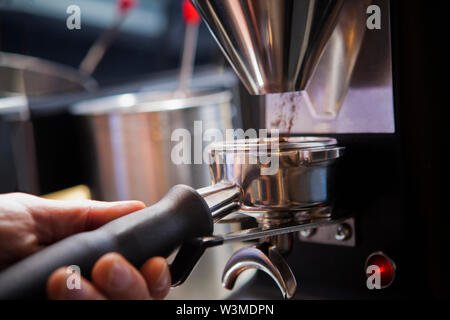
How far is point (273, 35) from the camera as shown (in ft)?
1.02

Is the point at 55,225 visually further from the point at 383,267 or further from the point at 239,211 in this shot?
the point at 383,267

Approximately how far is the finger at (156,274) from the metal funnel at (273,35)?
0.16 m

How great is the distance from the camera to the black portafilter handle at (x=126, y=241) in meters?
0.23

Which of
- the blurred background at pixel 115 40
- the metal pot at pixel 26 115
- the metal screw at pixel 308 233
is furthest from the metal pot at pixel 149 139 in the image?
the blurred background at pixel 115 40

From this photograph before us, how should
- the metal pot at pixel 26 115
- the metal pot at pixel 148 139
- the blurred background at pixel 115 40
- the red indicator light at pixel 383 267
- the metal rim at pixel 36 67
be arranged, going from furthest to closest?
the blurred background at pixel 115 40 < the metal rim at pixel 36 67 < the metal pot at pixel 26 115 < the metal pot at pixel 148 139 < the red indicator light at pixel 383 267

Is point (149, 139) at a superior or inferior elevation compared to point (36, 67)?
inferior

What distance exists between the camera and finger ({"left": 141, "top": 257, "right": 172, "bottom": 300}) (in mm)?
273

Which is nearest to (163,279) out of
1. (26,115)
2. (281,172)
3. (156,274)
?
(156,274)

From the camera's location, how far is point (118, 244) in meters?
0.26

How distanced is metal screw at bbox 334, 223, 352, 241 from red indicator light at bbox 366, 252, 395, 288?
3 centimetres

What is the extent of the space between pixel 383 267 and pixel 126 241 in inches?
8.7

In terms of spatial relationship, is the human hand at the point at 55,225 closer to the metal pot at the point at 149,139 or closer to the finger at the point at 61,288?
the finger at the point at 61,288
